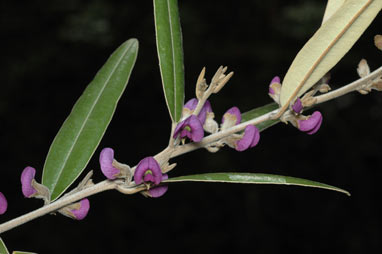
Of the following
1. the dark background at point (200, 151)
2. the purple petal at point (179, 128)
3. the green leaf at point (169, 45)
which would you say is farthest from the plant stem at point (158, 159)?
the dark background at point (200, 151)

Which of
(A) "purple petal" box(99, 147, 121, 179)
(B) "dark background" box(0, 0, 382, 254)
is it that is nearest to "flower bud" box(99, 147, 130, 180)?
(A) "purple petal" box(99, 147, 121, 179)

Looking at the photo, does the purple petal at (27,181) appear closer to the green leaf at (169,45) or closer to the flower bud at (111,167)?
the flower bud at (111,167)

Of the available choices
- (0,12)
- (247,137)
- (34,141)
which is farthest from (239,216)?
(247,137)

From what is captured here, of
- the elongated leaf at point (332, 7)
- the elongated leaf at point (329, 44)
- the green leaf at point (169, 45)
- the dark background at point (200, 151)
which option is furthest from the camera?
the dark background at point (200, 151)

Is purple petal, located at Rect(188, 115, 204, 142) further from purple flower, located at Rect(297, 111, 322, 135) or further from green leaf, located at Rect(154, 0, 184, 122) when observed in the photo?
purple flower, located at Rect(297, 111, 322, 135)

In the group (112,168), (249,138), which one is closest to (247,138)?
(249,138)

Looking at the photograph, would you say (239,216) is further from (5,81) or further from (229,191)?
(5,81)
